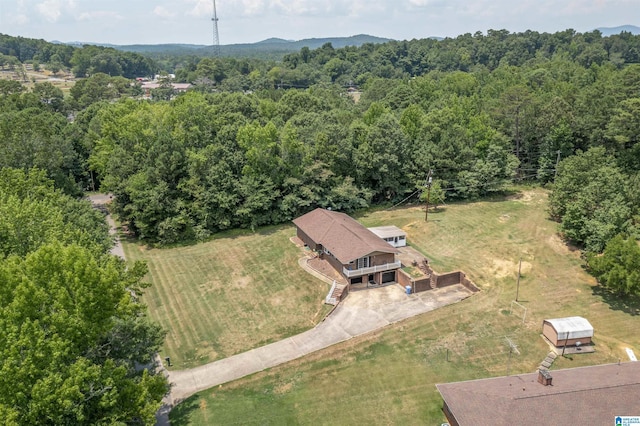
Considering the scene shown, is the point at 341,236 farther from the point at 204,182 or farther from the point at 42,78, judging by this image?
the point at 42,78

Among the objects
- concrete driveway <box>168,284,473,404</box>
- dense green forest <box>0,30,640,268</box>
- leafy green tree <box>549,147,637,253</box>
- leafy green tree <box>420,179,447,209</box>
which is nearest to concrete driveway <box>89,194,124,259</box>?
dense green forest <box>0,30,640,268</box>

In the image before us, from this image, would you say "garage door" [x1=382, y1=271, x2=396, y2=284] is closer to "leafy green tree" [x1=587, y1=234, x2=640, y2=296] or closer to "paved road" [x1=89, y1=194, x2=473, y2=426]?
"paved road" [x1=89, y1=194, x2=473, y2=426]

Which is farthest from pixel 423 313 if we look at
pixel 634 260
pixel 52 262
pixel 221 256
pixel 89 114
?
pixel 89 114

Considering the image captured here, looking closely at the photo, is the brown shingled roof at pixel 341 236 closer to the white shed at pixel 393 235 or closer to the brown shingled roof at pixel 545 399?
the white shed at pixel 393 235

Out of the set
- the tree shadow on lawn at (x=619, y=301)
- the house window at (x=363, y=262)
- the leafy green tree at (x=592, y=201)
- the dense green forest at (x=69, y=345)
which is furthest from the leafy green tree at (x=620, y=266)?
the dense green forest at (x=69, y=345)

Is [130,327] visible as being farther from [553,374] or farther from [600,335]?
[600,335]

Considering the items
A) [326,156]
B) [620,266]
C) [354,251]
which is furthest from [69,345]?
[326,156]
